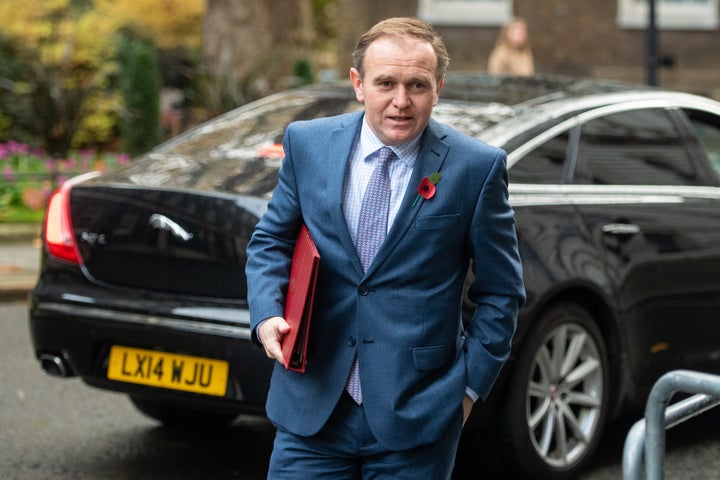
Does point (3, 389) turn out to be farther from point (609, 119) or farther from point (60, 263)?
point (609, 119)

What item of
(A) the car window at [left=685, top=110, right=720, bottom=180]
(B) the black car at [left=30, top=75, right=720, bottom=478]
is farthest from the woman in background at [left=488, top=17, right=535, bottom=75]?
(B) the black car at [left=30, top=75, right=720, bottom=478]

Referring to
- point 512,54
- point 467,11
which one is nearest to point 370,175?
point 512,54

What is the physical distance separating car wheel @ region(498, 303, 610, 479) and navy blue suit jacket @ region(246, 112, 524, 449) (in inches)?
68.9

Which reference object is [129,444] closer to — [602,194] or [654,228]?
[602,194]

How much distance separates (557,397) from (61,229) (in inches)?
78.7

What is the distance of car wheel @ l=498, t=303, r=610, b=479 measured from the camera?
4.96 meters

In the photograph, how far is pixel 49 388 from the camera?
6863 mm

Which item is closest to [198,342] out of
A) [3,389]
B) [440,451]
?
[440,451]

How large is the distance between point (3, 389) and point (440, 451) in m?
4.16

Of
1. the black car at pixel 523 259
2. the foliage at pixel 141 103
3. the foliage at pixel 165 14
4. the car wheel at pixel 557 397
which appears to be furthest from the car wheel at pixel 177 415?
the foliage at pixel 165 14

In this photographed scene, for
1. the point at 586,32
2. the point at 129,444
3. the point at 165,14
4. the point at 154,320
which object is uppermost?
the point at 154,320

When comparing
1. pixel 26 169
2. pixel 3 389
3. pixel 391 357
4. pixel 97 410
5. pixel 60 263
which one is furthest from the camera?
pixel 26 169

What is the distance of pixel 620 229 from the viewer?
545cm

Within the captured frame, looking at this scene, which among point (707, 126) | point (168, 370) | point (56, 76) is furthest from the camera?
point (56, 76)
